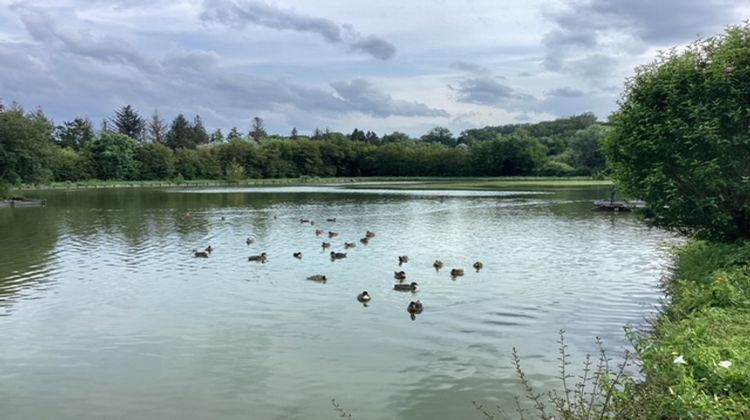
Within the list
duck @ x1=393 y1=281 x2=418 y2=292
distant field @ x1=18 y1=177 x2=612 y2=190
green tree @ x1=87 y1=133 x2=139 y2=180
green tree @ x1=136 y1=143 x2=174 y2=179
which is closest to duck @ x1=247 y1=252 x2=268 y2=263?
duck @ x1=393 y1=281 x2=418 y2=292

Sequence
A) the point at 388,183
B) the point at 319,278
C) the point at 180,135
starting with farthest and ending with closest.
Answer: the point at 180,135 < the point at 388,183 < the point at 319,278

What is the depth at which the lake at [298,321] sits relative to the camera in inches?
368

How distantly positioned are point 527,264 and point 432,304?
6902 mm

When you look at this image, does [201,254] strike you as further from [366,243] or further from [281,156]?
[281,156]

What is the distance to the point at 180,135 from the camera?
15225cm

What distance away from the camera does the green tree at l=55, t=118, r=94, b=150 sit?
131250mm

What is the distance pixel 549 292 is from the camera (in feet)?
53.3

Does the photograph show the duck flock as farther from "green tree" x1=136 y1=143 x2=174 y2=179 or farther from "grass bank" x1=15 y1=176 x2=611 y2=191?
"green tree" x1=136 y1=143 x2=174 y2=179

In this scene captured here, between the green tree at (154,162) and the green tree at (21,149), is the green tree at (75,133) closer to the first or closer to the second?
the green tree at (154,162)

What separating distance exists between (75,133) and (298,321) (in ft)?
453

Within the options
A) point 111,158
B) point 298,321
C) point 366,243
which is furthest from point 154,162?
point 298,321

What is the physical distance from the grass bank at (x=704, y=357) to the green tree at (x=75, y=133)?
5450 inches

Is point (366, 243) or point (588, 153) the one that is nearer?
point (366, 243)

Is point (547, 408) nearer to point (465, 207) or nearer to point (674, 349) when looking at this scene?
point (674, 349)
